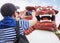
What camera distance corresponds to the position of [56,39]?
1042 millimetres

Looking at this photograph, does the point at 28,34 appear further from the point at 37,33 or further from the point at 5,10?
the point at 5,10

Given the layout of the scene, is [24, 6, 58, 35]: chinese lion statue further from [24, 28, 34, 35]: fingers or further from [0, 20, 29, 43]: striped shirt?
[0, 20, 29, 43]: striped shirt

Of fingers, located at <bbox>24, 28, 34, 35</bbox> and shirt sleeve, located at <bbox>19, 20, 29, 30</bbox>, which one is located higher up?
shirt sleeve, located at <bbox>19, 20, 29, 30</bbox>

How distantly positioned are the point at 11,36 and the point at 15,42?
44mm

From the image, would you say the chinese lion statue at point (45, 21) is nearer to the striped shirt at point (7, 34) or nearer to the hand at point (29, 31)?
the hand at point (29, 31)

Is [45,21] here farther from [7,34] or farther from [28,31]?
[7,34]

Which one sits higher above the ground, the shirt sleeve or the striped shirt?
the shirt sleeve

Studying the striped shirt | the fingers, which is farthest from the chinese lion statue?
the striped shirt

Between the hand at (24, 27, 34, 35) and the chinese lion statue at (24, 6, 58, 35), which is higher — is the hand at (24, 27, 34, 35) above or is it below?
below

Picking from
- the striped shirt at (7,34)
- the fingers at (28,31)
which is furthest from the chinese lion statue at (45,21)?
the striped shirt at (7,34)

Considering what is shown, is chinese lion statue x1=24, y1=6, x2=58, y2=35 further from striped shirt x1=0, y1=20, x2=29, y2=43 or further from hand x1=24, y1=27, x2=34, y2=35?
striped shirt x1=0, y1=20, x2=29, y2=43

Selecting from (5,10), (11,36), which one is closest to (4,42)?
(11,36)

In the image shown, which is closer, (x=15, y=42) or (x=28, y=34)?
(x=15, y=42)

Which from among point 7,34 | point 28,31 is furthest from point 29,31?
point 7,34
